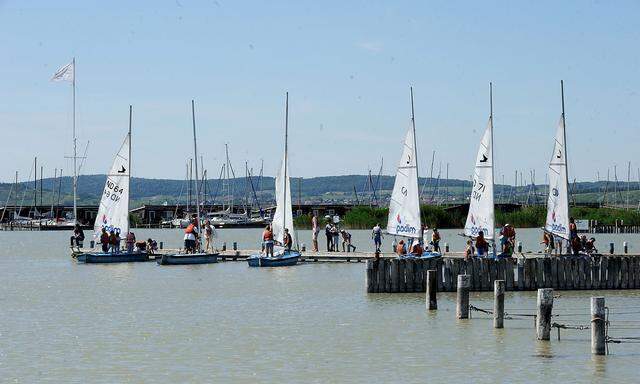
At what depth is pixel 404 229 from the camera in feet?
169

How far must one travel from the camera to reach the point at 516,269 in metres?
44.9

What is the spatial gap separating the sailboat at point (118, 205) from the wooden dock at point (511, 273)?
25.3 metres

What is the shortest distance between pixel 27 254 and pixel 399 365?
224ft

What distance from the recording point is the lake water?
88.1 ft

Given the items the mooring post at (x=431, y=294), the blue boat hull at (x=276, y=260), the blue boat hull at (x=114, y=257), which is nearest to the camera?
the mooring post at (x=431, y=294)

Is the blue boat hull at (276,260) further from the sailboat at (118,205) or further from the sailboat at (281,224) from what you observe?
the sailboat at (118,205)

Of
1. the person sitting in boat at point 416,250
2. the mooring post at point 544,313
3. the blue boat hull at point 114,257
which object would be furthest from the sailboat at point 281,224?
the mooring post at point 544,313

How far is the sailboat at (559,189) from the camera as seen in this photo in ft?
156

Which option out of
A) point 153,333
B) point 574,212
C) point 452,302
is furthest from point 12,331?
point 574,212

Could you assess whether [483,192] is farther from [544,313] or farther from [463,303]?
[544,313]

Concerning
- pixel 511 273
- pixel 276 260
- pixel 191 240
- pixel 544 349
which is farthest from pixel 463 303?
pixel 191 240

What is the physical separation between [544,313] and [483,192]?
65.6 feet

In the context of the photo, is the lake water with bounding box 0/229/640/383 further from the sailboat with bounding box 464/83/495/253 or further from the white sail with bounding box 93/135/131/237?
the white sail with bounding box 93/135/131/237

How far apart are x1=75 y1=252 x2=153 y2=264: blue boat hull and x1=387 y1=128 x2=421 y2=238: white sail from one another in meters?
19.6
